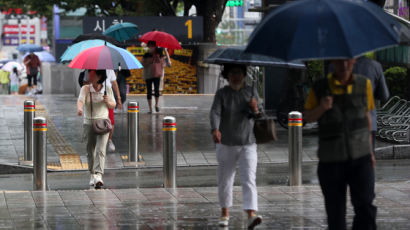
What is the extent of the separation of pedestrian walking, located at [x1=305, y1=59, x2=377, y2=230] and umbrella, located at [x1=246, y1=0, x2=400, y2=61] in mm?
284

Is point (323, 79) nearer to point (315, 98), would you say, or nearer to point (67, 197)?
point (315, 98)

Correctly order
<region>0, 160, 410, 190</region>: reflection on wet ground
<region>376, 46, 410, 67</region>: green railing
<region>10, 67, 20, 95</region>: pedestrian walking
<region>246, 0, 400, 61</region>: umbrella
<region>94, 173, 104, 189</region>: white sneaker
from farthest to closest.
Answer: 1. <region>10, 67, 20, 95</region>: pedestrian walking
2. <region>376, 46, 410, 67</region>: green railing
3. <region>0, 160, 410, 190</region>: reflection on wet ground
4. <region>94, 173, 104, 189</region>: white sneaker
5. <region>246, 0, 400, 61</region>: umbrella

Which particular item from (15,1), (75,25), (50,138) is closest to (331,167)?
(50,138)

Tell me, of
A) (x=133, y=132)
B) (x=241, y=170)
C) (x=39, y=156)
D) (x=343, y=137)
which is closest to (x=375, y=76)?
(x=241, y=170)

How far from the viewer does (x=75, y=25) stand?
180 ft

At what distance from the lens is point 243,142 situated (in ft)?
27.3

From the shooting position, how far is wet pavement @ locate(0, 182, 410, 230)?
341 inches

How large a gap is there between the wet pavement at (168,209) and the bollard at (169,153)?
0.50m

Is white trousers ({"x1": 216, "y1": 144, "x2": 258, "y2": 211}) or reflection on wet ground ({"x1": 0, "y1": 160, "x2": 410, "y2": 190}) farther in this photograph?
reflection on wet ground ({"x1": 0, "y1": 160, "x2": 410, "y2": 190})

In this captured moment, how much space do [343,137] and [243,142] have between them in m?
1.94

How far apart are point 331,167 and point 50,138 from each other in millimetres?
11366

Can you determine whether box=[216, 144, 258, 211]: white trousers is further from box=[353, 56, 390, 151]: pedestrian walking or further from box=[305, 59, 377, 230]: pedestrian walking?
box=[305, 59, 377, 230]: pedestrian walking

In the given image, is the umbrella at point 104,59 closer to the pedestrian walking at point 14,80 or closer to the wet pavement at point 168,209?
the wet pavement at point 168,209

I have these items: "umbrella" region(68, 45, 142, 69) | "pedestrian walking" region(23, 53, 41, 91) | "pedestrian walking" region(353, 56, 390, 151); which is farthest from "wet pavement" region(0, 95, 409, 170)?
"pedestrian walking" region(23, 53, 41, 91)
